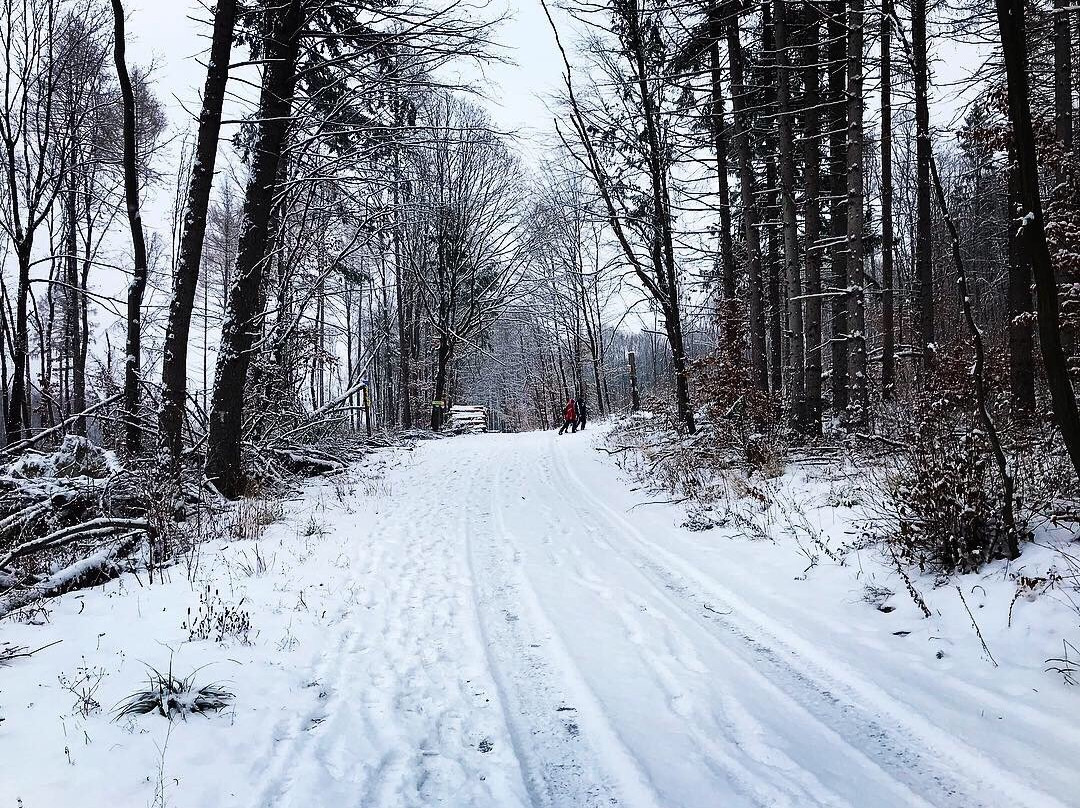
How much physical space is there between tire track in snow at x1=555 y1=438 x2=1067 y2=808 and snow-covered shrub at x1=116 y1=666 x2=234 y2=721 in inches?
120

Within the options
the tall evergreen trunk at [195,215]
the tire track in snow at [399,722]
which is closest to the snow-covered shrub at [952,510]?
the tire track in snow at [399,722]

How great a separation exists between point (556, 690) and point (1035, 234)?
11.5 feet

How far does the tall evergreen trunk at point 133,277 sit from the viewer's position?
802 centimetres

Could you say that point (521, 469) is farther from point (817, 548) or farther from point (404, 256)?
point (404, 256)

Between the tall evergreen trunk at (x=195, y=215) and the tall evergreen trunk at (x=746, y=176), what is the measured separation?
870 cm

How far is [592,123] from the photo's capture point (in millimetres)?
12094

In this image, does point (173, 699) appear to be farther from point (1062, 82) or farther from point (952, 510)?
point (1062, 82)

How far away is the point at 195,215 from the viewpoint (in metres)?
8.05

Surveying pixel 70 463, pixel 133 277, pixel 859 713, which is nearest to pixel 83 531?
pixel 70 463

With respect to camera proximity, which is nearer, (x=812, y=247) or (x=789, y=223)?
(x=812, y=247)

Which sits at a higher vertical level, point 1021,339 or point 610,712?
point 1021,339

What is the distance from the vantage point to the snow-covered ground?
7.86 ft

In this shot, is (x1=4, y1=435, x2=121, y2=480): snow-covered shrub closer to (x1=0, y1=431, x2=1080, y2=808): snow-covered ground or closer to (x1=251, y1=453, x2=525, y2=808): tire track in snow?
(x1=0, y1=431, x2=1080, y2=808): snow-covered ground

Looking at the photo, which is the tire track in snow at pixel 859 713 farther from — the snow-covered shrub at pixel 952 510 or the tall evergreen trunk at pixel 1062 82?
the tall evergreen trunk at pixel 1062 82
